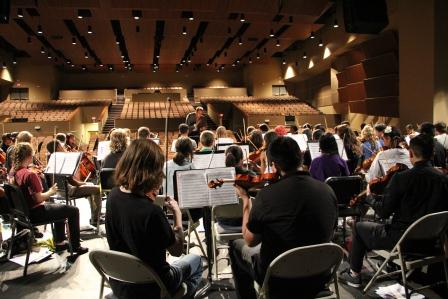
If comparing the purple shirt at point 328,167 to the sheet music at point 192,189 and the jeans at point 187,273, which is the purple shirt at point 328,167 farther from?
the jeans at point 187,273

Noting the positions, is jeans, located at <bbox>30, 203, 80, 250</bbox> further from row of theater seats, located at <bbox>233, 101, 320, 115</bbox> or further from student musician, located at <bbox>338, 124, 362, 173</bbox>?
row of theater seats, located at <bbox>233, 101, 320, 115</bbox>

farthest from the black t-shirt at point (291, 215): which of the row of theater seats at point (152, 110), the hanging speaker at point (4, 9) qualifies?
the row of theater seats at point (152, 110)

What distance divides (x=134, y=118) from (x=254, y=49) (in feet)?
22.2

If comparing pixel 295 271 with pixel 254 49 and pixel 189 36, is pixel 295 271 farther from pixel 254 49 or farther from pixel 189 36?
pixel 254 49

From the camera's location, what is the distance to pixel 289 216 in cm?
211

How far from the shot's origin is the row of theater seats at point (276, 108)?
17250 mm

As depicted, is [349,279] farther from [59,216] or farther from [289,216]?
[59,216]

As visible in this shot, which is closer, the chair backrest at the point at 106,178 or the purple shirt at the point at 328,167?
the purple shirt at the point at 328,167

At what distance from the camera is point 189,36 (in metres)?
15.3

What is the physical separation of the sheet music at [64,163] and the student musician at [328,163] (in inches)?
102

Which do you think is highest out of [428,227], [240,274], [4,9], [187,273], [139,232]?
[4,9]

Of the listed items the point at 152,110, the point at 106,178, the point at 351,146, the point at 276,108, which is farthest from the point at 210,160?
the point at 276,108

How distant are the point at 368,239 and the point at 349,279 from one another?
49cm

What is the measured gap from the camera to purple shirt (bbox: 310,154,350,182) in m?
4.21
